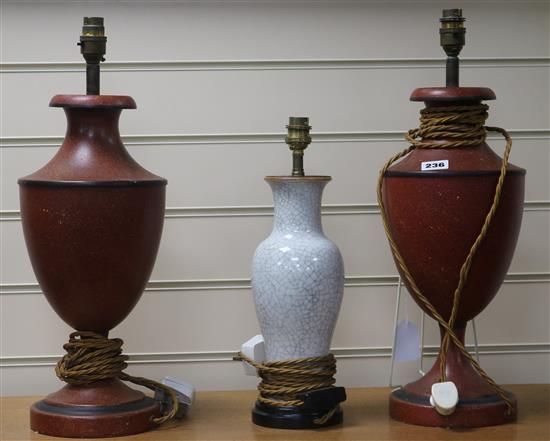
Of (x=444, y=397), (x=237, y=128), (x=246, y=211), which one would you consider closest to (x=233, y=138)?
(x=237, y=128)

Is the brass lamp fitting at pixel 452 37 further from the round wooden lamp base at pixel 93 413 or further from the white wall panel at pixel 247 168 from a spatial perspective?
the round wooden lamp base at pixel 93 413

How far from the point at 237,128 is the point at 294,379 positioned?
1.52 ft

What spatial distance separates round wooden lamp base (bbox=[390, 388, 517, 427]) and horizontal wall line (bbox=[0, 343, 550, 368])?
0.26 m

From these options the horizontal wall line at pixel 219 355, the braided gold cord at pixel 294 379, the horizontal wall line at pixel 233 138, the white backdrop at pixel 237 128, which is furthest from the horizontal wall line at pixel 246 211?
the braided gold cord at pixel 294 379

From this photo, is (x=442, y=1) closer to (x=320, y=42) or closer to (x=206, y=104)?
(x=320, y=42)

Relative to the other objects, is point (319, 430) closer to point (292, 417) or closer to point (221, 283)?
point (292, 417)

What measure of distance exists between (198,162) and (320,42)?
0.91 feet

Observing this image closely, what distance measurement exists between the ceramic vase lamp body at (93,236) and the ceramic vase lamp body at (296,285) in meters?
0.16

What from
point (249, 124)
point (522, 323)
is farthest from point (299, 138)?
point (522, 323)

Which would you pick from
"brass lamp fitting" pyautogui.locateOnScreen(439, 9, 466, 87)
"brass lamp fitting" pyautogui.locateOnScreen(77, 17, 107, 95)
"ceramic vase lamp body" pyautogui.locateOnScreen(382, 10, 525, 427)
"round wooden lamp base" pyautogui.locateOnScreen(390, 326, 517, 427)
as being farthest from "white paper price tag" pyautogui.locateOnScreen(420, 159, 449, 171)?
"brass lamp fitting" pyautogui.locateOnScreen(77, 17, 107, 95)

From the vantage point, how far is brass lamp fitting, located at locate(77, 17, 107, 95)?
4.23ft

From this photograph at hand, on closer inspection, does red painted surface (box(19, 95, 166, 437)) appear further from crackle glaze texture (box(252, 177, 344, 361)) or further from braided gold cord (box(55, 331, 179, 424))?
crackle glaze texture (box(252, 177, 344, 361))

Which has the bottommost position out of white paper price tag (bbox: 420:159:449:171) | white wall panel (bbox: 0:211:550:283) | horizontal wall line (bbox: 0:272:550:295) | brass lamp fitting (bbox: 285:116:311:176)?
horizontal wall line (bbox: 0:272:550:295)

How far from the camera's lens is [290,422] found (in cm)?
128
